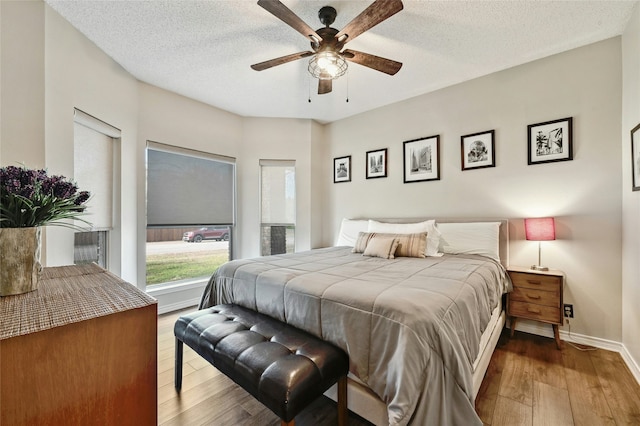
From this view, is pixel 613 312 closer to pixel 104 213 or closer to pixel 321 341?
pixel 321 341

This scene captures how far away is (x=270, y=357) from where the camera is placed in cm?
130

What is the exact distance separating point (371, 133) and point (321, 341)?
321 centimetres

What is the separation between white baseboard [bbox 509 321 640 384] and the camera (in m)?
2.02

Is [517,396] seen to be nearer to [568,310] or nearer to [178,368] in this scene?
[568,310]

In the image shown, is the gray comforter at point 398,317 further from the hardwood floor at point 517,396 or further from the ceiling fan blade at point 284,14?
the ceiling fan blade at point 284,14

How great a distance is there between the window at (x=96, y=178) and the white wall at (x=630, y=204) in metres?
4.46

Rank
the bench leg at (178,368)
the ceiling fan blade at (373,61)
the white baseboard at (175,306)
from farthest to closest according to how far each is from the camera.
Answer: the white baseboard at (175,306) → the ceiling fan blade at (373,61) → the bench leg at (178,368)

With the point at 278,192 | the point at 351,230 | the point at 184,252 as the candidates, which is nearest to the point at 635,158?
the point at 351,230

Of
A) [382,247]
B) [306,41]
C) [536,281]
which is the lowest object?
[536,281]

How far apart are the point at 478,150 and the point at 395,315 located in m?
2.55

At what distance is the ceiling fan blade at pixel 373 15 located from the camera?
4.98 ft

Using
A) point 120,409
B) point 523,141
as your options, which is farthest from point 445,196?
point 120,409

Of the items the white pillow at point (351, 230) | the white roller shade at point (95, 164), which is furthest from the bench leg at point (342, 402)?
the white roller shade at point (95, 164)

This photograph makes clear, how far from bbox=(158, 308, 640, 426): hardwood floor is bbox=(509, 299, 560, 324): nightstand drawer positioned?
0.95 ft
